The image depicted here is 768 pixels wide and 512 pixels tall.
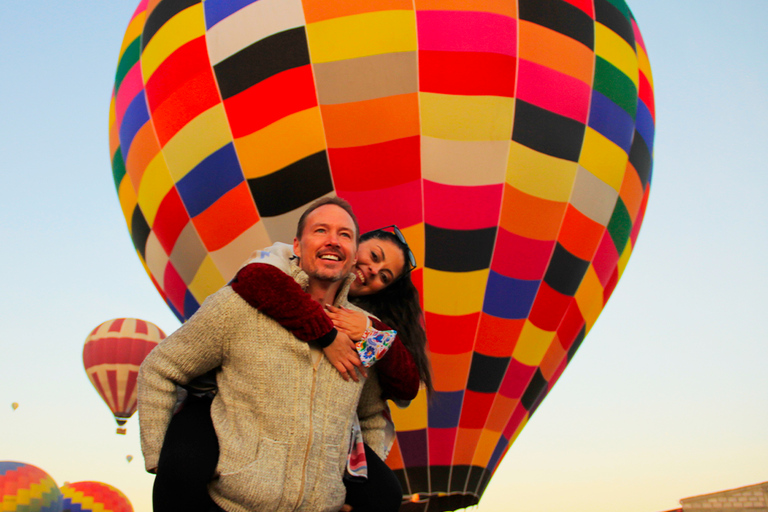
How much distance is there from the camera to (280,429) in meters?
1.67

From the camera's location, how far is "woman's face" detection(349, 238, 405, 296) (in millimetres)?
2672

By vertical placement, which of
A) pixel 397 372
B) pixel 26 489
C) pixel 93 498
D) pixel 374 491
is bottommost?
pixel 93 498

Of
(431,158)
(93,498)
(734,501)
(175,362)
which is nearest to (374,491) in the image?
(175,362)

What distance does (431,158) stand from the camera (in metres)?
4.27

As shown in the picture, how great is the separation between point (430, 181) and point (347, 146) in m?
0.59

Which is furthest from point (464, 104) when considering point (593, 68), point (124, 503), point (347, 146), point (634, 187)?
point (124, 503)

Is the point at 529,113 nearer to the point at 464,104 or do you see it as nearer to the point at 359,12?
the point at 464,104

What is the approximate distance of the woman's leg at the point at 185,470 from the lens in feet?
5.19

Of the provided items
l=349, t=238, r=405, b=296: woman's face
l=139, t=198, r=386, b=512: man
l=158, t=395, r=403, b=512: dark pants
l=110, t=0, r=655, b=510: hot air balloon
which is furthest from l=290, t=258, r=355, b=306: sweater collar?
l=110, t=0, r=655, b=510: hot air balloon

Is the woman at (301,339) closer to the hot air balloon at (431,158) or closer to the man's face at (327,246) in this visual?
the man's face at (327,246)

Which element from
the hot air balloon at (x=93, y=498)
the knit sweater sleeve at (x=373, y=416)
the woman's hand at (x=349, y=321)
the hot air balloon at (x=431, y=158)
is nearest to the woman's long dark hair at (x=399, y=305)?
the knit sweater sleeve at (x=373, y=416)

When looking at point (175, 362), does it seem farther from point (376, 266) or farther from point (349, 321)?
point (376, 266)

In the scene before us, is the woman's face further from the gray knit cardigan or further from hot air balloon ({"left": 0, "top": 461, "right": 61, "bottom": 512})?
hot air balloon ({"left": 0, "top": 461, "right": 61, "bottom": 512})

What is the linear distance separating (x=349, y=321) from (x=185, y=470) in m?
0.59
